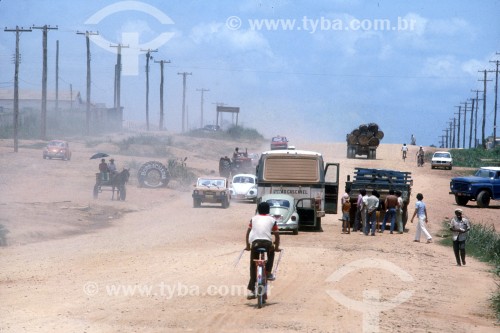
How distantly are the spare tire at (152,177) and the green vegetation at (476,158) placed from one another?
3718cm

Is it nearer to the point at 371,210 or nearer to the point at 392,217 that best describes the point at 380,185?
the point at 392,217

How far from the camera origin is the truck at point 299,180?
108 ft

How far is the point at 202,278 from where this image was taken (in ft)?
62.9

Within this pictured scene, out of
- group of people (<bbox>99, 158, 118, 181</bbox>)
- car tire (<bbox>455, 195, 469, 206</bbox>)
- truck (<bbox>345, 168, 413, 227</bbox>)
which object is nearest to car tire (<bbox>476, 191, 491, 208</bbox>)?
car tire (<bbox>455, 195, 469, 206</bbox>)

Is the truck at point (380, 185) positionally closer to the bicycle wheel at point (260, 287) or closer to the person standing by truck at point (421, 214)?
the person standing by truck at point (421, 214)

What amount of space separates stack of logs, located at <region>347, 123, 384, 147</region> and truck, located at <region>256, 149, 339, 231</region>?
1824 inches

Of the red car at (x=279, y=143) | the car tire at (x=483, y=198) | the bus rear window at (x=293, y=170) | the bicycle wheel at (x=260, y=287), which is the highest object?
the red car at (x=279, y=143)

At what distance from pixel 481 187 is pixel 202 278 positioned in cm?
3480

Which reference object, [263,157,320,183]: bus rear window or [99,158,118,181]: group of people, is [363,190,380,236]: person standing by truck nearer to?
[263,157,320,183]: bus rear window

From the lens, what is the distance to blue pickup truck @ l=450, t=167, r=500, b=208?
51000 mm

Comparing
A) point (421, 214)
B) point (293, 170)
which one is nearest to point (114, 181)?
point (293, 170)

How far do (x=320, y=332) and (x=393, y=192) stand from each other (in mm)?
20424

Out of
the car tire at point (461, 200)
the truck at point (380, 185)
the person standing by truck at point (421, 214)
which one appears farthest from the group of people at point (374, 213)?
the car tire at point (461, 200)

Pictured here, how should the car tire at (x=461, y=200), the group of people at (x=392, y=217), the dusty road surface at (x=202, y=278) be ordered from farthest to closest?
the car tire at (x=461, y=200)
the group of people at (x=392, y=217)
the dusty road surface at (x=202, y=278)
